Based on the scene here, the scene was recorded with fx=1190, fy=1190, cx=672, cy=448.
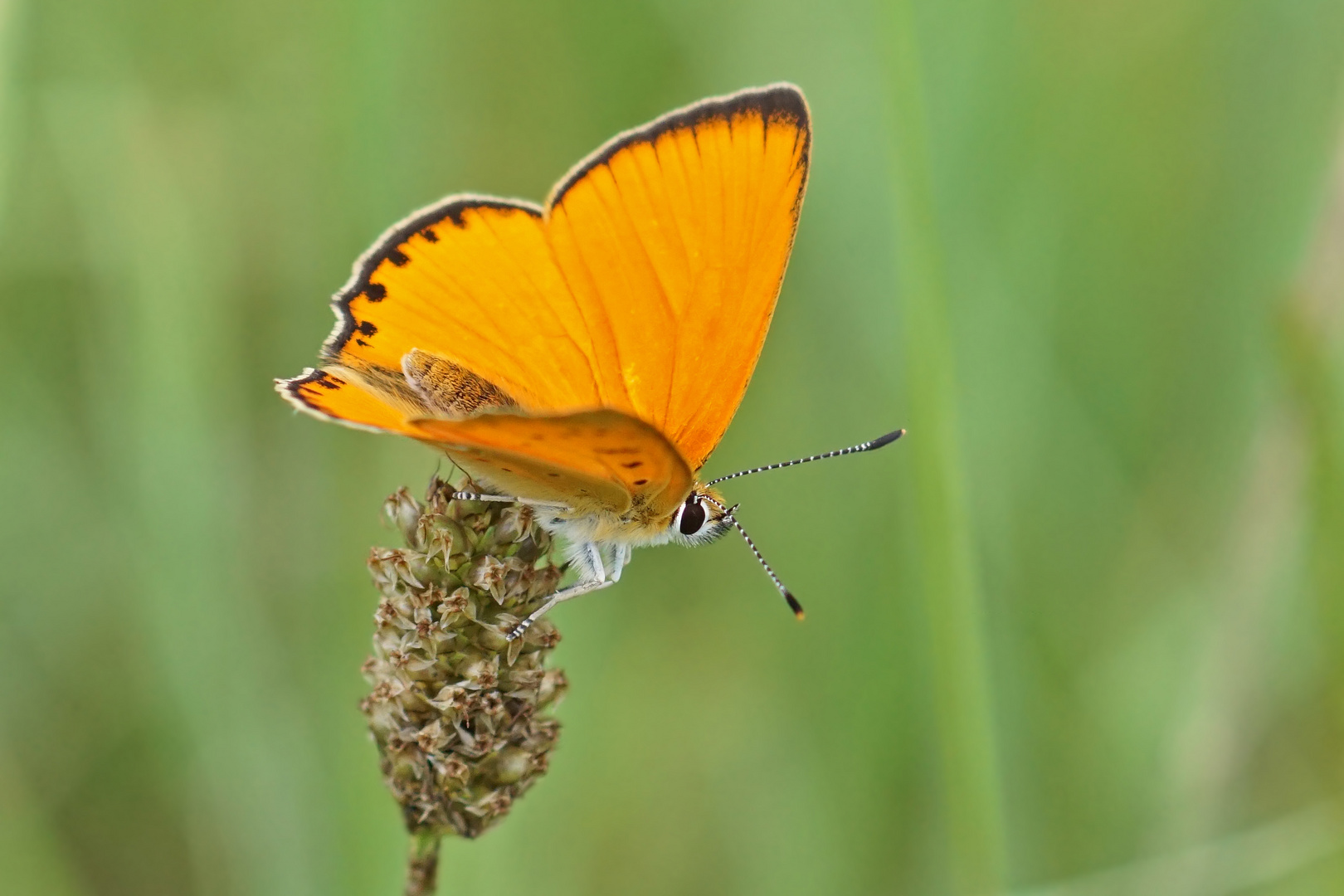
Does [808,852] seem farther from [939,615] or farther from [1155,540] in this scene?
[1155,540]

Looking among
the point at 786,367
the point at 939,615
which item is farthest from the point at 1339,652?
the point at 786,367

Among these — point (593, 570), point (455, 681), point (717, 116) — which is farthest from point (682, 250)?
point (455, 681)

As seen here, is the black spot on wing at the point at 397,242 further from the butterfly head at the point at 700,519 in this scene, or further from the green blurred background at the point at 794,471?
the butterfly head at the point at 700,519

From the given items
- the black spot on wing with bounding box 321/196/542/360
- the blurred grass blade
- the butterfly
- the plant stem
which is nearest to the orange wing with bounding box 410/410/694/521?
the butterfly

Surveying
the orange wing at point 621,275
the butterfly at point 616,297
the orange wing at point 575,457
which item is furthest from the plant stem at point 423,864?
the orange wing at point 621,275

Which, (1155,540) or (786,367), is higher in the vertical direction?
(786,367)
